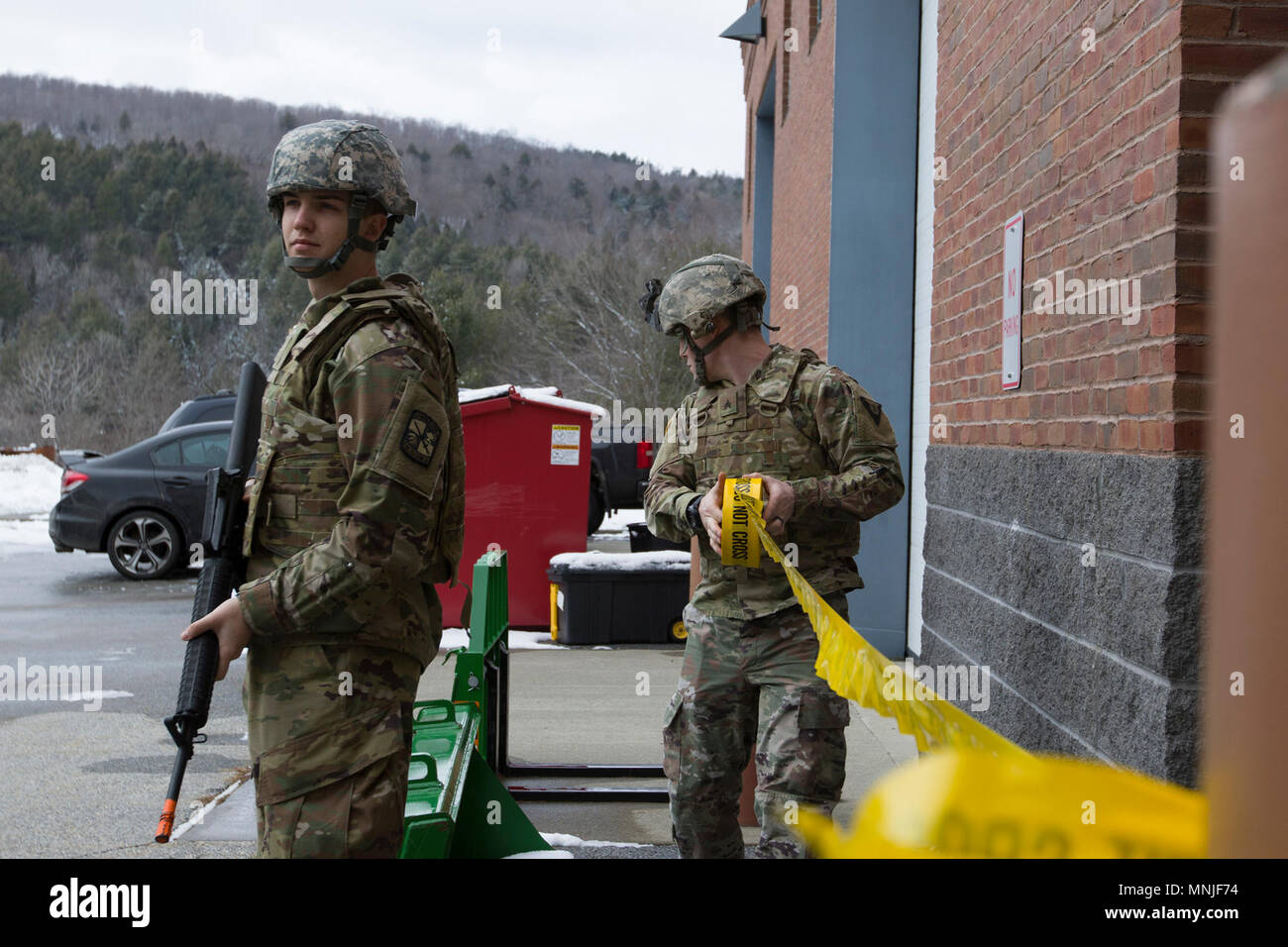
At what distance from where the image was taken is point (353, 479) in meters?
2.45

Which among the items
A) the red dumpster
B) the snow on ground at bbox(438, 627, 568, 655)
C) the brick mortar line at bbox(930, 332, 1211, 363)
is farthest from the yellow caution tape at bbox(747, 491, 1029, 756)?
the red dumpster

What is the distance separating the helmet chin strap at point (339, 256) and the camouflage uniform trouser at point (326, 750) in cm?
86

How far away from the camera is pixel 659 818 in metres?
5.16

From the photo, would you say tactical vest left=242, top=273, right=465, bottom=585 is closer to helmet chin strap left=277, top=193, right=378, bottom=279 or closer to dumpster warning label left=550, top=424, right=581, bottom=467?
helmet chin strap left=277, top=193, right=378, bottom=279

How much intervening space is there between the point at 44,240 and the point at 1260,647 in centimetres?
10619

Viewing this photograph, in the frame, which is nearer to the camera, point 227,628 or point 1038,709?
point 227,628

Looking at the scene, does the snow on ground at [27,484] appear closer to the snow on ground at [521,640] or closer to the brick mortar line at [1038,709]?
the snow on ground at [521,640]

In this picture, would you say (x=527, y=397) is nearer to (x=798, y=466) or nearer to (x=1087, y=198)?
(x=798, y=466)

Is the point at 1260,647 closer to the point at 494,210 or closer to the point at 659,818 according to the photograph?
the point at 659,818

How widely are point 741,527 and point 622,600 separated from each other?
237 inches

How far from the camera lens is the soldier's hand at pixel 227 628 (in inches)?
96.4

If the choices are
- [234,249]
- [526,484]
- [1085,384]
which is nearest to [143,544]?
[526,484]

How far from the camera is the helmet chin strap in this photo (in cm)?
270
